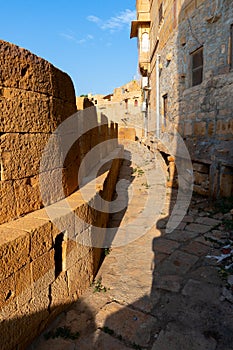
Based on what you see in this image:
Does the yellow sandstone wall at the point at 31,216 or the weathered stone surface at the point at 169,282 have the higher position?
the yellow sandstone wall at the point at 31,216

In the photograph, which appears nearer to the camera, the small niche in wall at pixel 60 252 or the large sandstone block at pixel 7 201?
the large sandstone block at pixel 7 201

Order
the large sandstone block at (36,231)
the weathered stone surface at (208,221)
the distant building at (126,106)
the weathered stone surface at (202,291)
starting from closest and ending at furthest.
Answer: the large sandstone block at (36,231) → the weathered stone surface at (202,291) → the weathered stone surface at (208,221) → the distant building at (126,106)

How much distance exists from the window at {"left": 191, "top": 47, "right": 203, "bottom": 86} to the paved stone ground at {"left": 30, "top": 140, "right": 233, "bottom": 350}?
443 cm

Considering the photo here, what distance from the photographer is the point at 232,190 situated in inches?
225

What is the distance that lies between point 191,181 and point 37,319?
5.88m

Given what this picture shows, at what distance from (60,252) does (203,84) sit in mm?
5736

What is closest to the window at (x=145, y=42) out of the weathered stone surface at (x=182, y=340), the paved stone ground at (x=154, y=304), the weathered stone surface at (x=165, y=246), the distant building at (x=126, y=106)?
the distant building at (x=126, y=106)

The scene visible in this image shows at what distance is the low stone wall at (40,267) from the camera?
1.80 m

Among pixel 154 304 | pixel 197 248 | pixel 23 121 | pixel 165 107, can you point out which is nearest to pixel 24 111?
pixel 23 121

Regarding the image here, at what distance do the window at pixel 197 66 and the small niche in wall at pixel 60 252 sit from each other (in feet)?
19.5

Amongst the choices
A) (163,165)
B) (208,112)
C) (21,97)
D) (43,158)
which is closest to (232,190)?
(208,112)

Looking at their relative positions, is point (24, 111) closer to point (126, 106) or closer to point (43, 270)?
point (43, 270)

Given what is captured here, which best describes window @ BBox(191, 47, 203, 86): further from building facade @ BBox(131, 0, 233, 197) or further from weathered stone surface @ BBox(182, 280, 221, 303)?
weathered stone surface @ BBox(182, 280, 221, 303)

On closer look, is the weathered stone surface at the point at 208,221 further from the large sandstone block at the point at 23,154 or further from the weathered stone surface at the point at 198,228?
the large sandstone block at the point at 23,154
